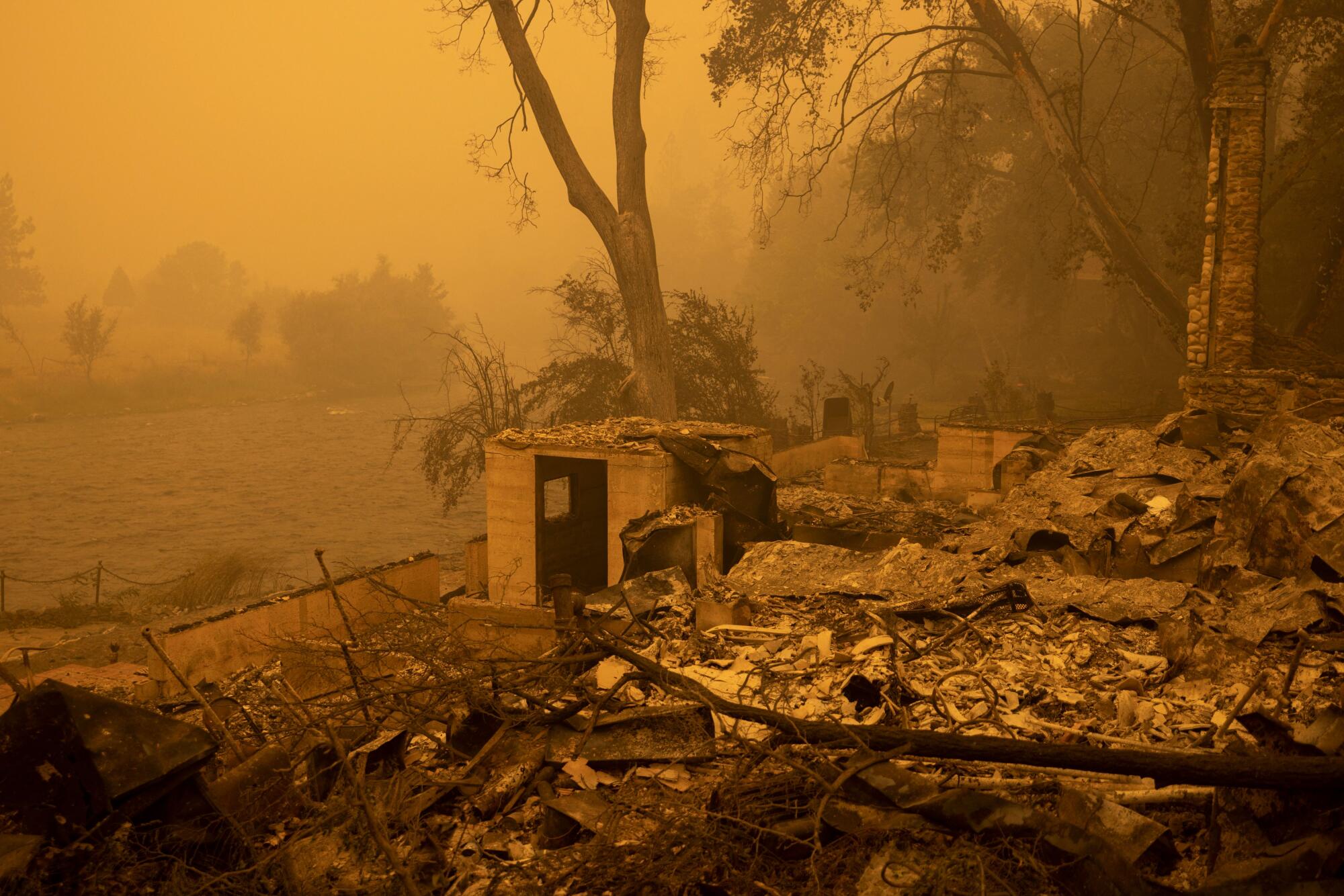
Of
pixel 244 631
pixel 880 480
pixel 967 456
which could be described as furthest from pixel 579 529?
pixel 967 456

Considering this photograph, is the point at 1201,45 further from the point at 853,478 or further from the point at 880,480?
the point at 853,478

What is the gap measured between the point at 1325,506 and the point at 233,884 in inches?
222

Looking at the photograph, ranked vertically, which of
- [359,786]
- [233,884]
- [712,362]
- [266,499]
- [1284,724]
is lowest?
[266,499]

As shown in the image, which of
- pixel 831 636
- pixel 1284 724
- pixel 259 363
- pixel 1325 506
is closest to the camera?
pixel 1284 724

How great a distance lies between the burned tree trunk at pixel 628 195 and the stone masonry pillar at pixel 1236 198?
27.6ft

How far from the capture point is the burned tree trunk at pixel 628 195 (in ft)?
52.7

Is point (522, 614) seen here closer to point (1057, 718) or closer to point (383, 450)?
point (1057, 718)

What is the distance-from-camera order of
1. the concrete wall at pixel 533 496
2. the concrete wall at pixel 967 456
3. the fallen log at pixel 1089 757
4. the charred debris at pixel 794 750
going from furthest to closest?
the concrete wall at pixel 967 456, the concrete wall at pixel 533 496, the charred debris at pixel 794 750, the fallen log at pixel 1089 757

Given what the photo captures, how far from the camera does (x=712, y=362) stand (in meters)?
23.5

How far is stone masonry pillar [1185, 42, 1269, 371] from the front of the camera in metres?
11.4

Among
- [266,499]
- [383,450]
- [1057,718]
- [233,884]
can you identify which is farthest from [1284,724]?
[383,450]

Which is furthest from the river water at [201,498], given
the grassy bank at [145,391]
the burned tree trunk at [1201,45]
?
the burned tree trunk at [1201,45]

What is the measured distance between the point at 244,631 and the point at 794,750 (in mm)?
7076

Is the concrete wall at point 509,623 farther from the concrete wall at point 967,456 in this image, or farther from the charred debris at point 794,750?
the concrete wall at point 967,456
